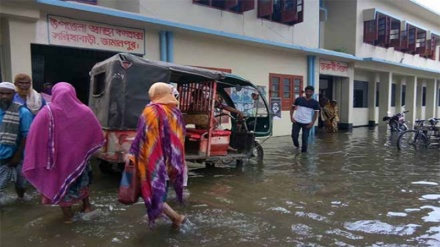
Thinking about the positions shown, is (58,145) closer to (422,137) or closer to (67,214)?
(67,214)

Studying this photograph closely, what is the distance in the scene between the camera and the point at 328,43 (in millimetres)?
19016

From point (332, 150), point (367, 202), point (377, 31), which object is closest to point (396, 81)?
point (377, 31)

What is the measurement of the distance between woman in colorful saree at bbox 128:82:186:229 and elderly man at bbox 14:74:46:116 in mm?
1878

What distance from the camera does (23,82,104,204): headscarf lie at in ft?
13.2

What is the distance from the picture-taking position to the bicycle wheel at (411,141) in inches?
424

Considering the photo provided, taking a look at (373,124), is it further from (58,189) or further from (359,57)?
(58,189)

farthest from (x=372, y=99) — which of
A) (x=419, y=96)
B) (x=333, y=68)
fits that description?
(x=419, y=96)

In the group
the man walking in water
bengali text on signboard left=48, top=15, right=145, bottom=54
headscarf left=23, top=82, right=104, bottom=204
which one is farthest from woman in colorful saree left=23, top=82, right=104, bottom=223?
the man walking in water

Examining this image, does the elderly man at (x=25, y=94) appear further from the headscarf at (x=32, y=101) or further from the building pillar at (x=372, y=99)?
the building pillar at (x=372, y=99)

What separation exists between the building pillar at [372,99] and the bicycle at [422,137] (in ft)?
34.4

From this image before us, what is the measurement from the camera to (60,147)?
4.08m

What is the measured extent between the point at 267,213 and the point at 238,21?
29.4 ft

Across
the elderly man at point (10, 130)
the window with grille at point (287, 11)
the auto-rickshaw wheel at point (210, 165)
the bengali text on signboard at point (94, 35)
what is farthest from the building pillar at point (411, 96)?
the elderly man at point (10, 130)

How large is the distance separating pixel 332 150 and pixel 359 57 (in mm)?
8639
